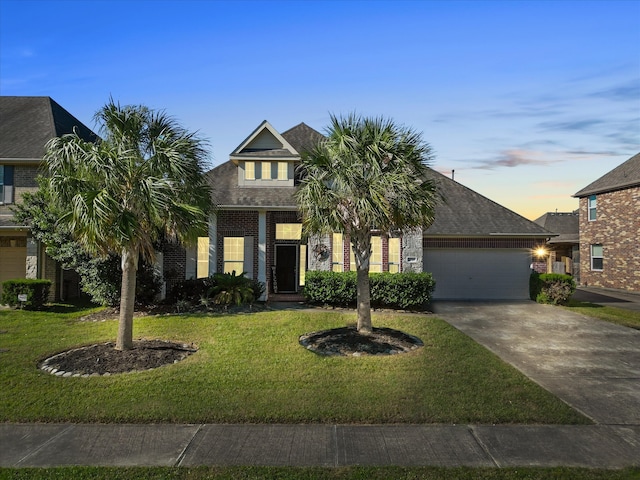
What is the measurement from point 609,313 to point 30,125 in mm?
25002

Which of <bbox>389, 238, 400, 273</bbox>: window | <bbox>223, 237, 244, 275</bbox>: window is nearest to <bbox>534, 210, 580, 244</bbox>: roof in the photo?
<bbox>389, 238, 400, 273</bbox>: window

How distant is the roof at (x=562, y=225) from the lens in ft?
116

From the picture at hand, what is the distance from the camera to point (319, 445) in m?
5.82

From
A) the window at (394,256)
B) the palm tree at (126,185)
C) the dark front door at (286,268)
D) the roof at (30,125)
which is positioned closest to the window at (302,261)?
the dark front door at (286,268)

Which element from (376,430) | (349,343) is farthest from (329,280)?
(376,430)

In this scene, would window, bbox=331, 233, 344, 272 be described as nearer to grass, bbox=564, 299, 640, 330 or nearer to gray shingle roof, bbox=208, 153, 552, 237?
gray shingle roof, bbox=208, 153, 552, 237

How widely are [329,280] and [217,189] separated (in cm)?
610

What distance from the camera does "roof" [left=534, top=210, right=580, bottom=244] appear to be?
35.5 m

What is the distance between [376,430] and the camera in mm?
6344

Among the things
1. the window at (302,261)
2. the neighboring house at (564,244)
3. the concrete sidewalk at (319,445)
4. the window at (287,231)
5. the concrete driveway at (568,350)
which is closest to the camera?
the concrete sidewalk at (319,445)

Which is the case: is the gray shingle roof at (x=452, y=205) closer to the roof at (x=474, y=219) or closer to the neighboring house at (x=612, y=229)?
the roof at (x=474, y=219)

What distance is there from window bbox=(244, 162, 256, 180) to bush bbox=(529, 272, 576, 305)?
41.3ft

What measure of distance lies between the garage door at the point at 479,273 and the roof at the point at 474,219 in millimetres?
930

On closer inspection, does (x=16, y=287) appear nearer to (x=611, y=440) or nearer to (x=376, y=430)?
(x=376, y=430)
